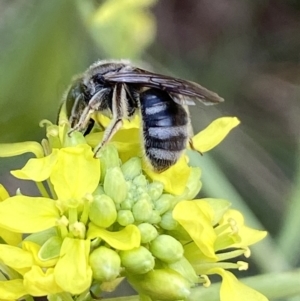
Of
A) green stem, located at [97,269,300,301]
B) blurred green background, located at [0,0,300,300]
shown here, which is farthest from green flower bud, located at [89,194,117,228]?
blurred green background, located at [0,0,300,300]

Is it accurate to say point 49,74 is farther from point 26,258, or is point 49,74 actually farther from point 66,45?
point 26,258

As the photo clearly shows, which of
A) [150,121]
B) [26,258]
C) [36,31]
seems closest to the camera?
[26,258]

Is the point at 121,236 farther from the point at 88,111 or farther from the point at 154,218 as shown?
the point at 88,111

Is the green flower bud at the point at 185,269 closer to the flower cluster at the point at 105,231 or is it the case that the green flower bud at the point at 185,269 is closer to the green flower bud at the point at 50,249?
the flower cluster at the point at 105,231

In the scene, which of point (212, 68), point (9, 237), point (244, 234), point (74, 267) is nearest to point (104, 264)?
point (74, 267)

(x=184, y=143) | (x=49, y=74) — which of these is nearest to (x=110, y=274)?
(x=184, y=143)

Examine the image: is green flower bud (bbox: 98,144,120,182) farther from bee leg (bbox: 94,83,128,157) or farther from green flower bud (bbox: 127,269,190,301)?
green flower bud (bbox: 127,269,190,301)
